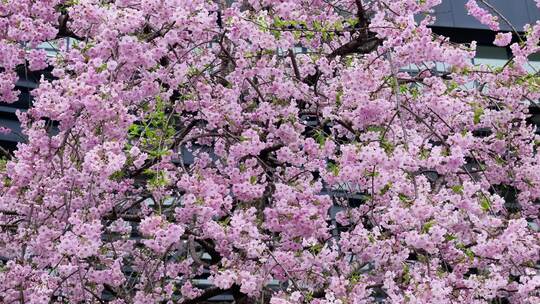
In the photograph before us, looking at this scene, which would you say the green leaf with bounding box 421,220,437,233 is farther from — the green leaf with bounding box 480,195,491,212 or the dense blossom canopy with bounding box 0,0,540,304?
the green leaf with bounding box 480,195,491,212

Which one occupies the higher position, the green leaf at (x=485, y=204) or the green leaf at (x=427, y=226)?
the green leaf at (x=427, y=226)

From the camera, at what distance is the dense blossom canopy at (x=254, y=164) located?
400 centimetres

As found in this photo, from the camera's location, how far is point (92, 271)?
4684 millimetres

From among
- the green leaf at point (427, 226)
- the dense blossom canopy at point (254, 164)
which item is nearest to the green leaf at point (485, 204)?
the dense blossom canopy at point (254, 164)

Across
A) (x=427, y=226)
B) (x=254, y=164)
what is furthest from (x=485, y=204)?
(x=254, y=164)

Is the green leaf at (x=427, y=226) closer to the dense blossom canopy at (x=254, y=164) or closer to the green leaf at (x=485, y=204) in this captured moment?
the dense blossom canopy at (x=254, y=164)

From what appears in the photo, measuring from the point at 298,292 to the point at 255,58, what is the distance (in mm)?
2333

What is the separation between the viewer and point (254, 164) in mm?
5051

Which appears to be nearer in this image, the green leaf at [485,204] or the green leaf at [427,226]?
Answer: the green leaf at [427,226]

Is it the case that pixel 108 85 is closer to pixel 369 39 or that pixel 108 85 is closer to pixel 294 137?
pixel 294 137

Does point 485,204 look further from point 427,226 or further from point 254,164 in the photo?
point 254,164

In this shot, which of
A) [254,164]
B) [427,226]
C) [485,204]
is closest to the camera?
[427,226]

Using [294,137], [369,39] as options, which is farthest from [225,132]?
[369,39]

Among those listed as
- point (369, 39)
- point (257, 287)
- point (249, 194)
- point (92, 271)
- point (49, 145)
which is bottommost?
point (92, 271)
